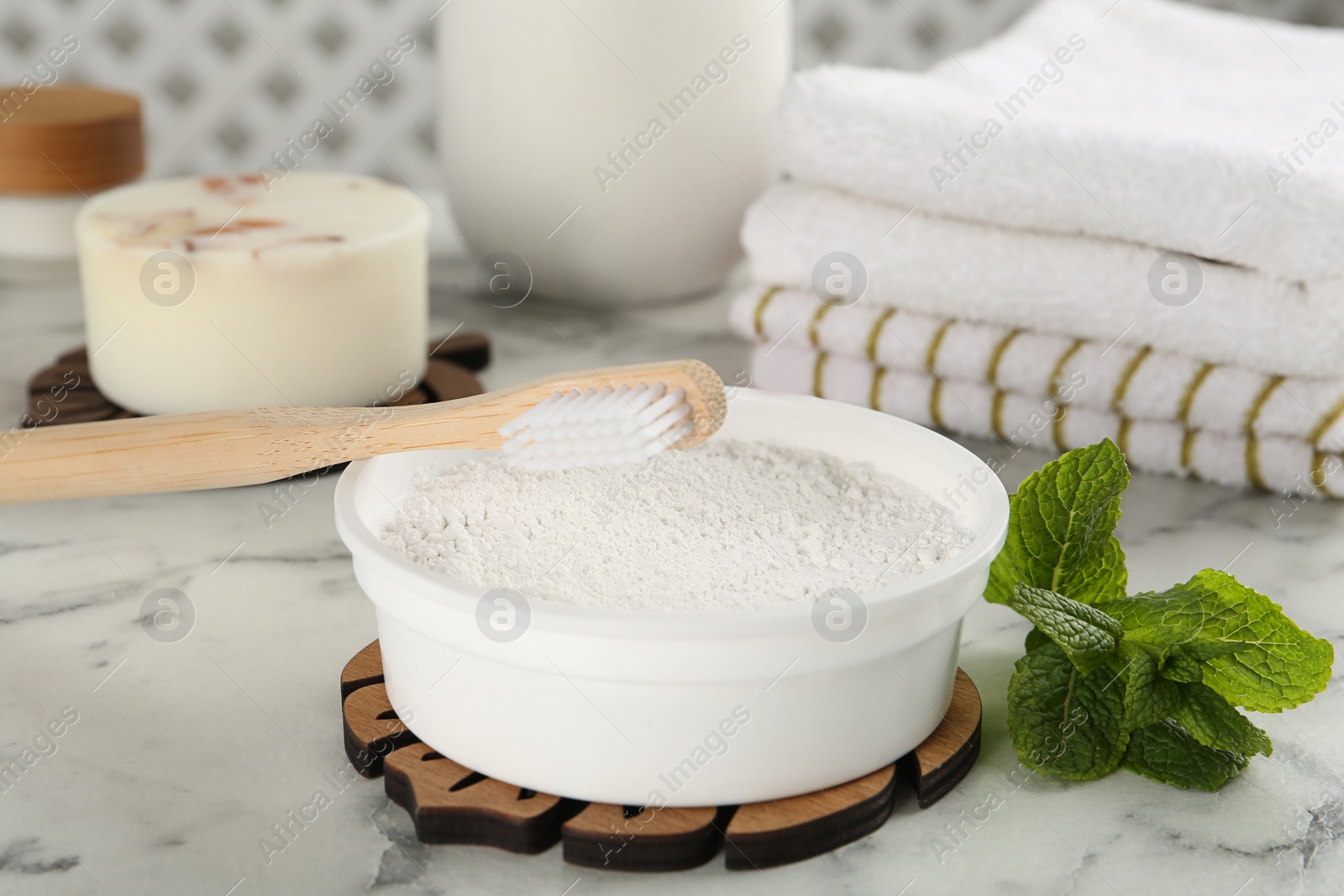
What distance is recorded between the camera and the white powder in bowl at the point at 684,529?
39 centimetres

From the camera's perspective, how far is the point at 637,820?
14.5 inches

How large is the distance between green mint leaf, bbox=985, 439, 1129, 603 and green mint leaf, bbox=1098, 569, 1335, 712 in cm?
4

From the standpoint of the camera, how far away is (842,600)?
13.7 inches

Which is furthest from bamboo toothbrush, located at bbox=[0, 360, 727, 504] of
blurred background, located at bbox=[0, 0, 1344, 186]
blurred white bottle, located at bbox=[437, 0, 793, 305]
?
blurred background, located at bbox=[0, 0, 1344, 186]

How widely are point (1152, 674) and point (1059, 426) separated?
26 cm

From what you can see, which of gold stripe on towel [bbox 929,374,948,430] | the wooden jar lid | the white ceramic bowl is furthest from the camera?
the wooden jar lid

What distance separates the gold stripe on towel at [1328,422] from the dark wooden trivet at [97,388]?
0.40m

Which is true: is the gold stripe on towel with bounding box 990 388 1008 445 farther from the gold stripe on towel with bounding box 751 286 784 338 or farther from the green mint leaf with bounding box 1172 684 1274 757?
the green mint leaf with bounding box 1172 684 1274 757

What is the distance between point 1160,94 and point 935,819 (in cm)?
48

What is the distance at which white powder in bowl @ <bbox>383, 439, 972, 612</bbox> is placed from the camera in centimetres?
39

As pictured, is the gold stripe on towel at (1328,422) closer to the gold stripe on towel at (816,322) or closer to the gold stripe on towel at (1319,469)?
the gold stripe on towel at (1319,469)

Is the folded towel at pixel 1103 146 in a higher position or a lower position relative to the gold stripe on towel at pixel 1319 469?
higher

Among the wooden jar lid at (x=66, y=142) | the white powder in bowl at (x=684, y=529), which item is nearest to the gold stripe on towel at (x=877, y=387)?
the white powder in bowl at (x=684, y=529)

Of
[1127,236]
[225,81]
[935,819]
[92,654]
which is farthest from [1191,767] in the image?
[225,81]
